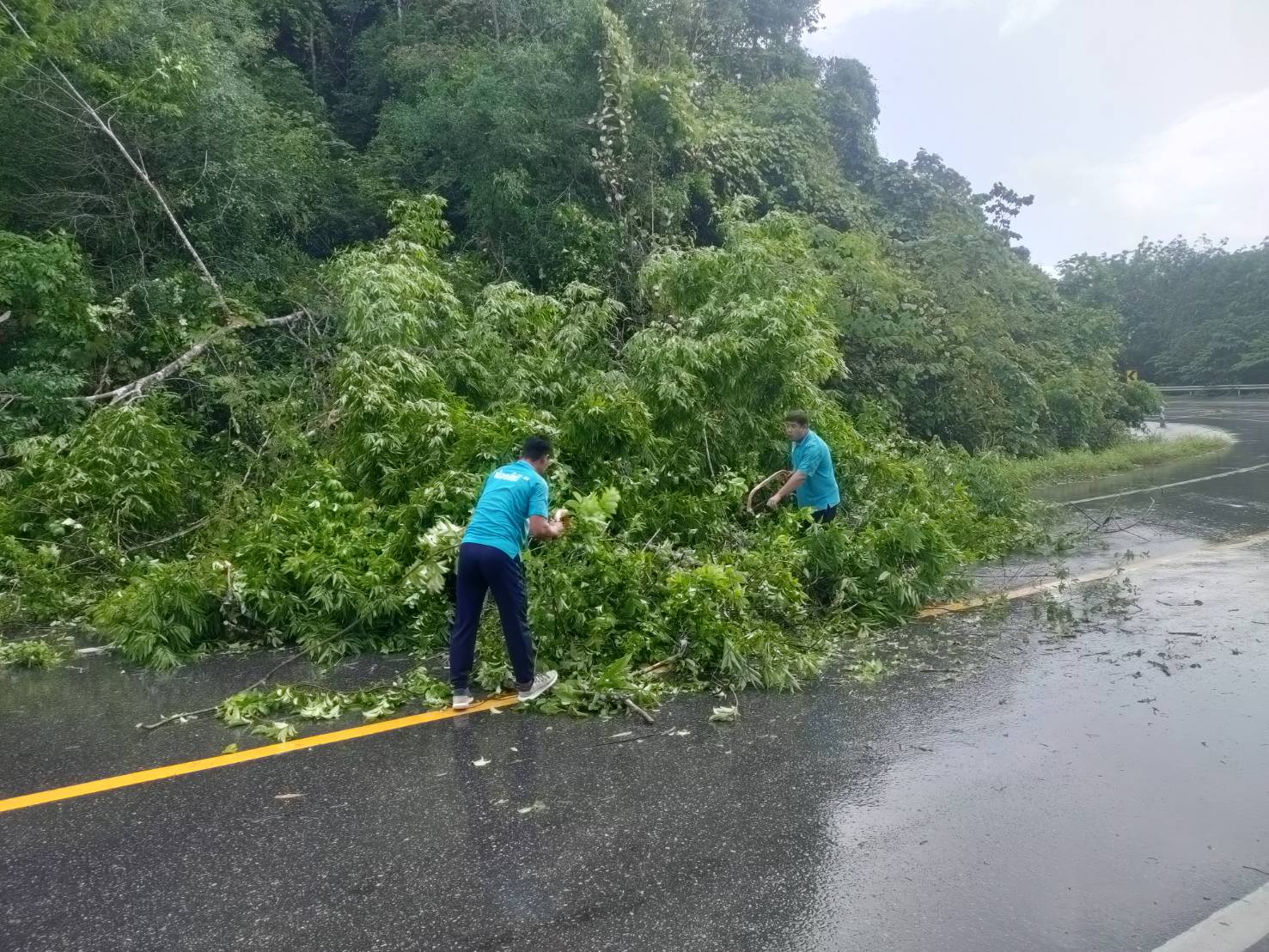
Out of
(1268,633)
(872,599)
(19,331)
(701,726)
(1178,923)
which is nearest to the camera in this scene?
(1178,923)

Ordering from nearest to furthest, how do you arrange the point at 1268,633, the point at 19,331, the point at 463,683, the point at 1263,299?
1. the point at 463,683
2. the point at 1268,633
3. the point at 19,331
4. the point at 1263,299

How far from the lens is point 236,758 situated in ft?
15.8

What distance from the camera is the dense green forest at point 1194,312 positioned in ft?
146

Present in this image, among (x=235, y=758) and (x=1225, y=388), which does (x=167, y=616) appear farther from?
(x=1225, y=388)

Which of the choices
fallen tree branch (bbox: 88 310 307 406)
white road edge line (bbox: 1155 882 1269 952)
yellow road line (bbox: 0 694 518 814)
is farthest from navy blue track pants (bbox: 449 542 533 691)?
fallen tree branch (bbox: 88 310 307 406)

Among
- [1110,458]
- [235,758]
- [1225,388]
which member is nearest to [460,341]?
[235,758]

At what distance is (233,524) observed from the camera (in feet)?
29.1

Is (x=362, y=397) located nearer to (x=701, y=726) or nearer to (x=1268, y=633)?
(x=701, y=726)

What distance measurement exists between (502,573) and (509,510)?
385 mm

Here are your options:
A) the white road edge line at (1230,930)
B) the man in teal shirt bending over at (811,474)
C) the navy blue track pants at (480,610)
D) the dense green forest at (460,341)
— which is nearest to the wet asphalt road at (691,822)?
the white road edge line at (1230,930)

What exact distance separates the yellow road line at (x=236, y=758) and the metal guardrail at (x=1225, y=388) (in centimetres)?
4318

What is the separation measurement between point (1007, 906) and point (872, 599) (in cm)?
409

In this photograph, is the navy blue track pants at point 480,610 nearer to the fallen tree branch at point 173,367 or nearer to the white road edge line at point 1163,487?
the fallen tree branch at point 173,367

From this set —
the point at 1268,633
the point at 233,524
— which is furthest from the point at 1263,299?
the point at 233,524
